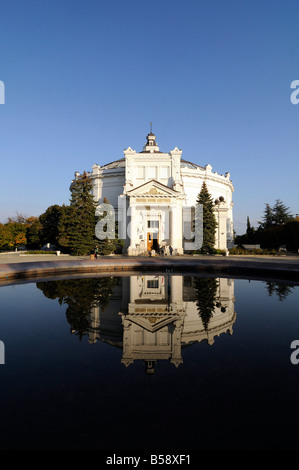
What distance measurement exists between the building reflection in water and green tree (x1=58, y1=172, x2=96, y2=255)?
18.4 metres

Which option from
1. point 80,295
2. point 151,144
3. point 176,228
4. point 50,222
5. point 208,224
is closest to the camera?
point 80,295

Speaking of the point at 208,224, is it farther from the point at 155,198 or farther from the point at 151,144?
the point at 151,144

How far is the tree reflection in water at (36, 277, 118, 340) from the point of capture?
27.0ft

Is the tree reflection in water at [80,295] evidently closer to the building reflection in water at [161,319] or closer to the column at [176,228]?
the building reflection in water at [161,319]

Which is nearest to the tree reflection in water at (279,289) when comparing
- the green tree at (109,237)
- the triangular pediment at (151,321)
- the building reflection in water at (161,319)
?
the building reflection in water at (161,319)

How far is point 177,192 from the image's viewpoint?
30703mm

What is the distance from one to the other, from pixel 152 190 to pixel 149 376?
2693 centimetres

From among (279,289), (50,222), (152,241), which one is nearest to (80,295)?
(279,289)

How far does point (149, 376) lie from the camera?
4855 mm

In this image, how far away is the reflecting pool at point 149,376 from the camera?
340cm

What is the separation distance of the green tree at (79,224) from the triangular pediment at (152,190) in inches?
246

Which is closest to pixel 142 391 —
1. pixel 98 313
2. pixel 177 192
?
pixel 98 313

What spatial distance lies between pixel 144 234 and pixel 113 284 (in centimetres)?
1879

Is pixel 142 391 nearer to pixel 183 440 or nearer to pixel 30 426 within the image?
pixel 183 440
